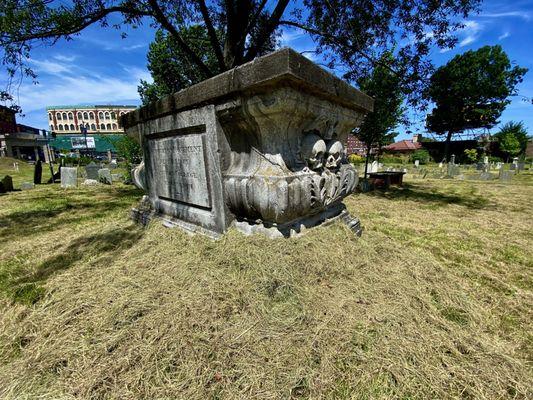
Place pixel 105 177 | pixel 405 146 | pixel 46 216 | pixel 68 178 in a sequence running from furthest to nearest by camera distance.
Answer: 1. pixel 405 146
2. pixel 105 177
3. pixel 68 178
4. pixel 46 216

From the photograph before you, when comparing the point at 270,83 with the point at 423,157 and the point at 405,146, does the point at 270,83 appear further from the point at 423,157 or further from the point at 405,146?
the point at 405,146

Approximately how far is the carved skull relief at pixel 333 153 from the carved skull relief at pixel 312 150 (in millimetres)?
206

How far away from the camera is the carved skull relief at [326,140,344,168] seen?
8.68 ft

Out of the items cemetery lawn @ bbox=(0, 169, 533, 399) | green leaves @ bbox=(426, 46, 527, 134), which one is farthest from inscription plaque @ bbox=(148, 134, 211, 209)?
green leaves @ bbox=(426, 46, 527, 134)

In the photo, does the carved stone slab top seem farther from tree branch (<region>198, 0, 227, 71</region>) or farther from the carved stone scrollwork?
tree branch (<region>198, 0, 227, 71</region>)

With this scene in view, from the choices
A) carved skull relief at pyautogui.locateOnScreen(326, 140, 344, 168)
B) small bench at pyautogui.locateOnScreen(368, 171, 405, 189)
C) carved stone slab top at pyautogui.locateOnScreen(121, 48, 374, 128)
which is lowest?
small bench at pyautogui.locateOnScreen(368, 171, 405, 189)

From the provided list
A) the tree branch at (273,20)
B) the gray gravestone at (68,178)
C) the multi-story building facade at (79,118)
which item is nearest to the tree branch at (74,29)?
the tree branch at (273,20)

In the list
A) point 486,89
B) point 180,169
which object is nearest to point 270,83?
point 180,169

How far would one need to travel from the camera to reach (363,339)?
150cm

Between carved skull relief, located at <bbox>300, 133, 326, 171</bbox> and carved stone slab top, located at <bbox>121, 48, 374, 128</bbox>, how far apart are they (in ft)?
1.32

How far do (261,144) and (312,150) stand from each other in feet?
1.58

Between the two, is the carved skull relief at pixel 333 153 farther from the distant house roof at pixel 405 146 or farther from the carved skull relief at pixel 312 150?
the distant house roof at pixel 405 146

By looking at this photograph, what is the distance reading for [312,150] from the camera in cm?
237

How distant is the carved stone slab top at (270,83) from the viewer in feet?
5.89
